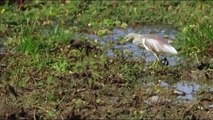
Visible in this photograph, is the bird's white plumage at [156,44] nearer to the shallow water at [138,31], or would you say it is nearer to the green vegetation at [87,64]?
the green vegetation at [87,64]

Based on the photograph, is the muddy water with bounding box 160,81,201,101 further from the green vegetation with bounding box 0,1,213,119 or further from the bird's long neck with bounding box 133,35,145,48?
the bird's long neck with bounding box 133,35,145,48

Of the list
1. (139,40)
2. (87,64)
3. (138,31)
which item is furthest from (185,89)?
(138,31)

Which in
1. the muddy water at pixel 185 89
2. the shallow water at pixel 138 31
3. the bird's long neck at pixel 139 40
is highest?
the bird's long neck at pixel 139 40

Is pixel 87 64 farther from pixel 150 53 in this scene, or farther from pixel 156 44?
pixel 150 53

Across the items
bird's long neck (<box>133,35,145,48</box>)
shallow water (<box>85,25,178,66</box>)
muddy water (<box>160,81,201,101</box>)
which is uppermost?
bird's long neck (<box>133,35,145,48</box>)

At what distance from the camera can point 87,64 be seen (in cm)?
907

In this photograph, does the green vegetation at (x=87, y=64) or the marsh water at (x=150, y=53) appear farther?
the marsh water at (x=150, y=53)

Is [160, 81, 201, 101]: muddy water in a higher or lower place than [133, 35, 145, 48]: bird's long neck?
lower

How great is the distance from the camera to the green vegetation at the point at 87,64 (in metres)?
7.02

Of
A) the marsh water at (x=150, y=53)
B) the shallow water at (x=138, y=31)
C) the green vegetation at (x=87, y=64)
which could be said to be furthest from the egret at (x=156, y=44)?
the shallow water at (x=138, y=31)

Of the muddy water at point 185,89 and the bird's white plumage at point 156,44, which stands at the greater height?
the bird's white plumage at point 156,44

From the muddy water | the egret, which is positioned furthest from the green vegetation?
the egret

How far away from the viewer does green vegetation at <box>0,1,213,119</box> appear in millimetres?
7020

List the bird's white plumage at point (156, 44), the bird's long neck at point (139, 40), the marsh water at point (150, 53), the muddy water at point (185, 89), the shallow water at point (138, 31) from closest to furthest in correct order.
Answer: the muddy water at point (185, 89), the marsh water at point (150, 53), the bird's white plumage at point (156, 44), the bird's long neck at point (139, 40), the shallow water at point (138, 31)
